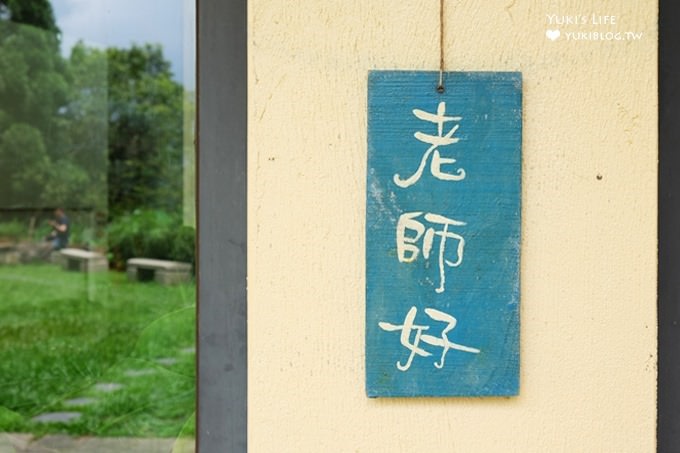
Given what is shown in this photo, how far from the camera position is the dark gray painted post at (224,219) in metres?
1.20

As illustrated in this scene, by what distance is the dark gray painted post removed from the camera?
47.2 inches

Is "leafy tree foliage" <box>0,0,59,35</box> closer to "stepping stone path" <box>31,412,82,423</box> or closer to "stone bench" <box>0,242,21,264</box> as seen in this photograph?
"stone bench" <box>0,242,21,264</box>

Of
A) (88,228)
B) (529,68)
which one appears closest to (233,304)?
(529,68)

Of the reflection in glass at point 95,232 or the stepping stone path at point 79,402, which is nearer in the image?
the reflection in glass at point 95,232

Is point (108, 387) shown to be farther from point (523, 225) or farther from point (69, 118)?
point (69, 118)

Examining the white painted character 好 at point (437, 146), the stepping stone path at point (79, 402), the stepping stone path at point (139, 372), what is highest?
the white painted character 好 at point (437, 146)

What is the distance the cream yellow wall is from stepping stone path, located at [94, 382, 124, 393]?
0.63m

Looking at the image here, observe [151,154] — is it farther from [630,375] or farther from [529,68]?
[630,375]

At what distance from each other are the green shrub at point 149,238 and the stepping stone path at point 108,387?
0.37 m

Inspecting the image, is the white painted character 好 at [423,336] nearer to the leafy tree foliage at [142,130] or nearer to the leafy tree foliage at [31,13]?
the leafy tree foliage at [142,130]

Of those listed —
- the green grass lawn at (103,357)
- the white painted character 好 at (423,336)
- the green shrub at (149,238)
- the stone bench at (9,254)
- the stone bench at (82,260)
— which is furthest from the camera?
the stone bench at (9,254)

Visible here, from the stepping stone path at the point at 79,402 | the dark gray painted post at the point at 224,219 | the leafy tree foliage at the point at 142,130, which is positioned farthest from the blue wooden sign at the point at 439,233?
the leafy tree foliage at the point at 142,130

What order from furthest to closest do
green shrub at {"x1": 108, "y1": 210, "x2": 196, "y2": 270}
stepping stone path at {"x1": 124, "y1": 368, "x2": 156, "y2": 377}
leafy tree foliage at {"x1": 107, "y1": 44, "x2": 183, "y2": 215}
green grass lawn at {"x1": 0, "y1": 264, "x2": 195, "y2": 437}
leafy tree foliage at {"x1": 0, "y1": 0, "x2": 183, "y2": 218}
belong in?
leafy tree foliage at {"x1": 0, "y1": 0, "x2": 183, "y2": 218}
leafy tree foliage at {"x1": 107, "y1": 44, "x2": 183, "y2": 215}
green shrub at {"x1": 108, "y1": 210, "x2": 196, "y2": 270}
stepping stone path at {"x1": 124, "y1": 368, "x2": 156, "y2": 377}
green grass lawn at {"x1": 0, "y1": 264, "x2": 195, "y2": 437}

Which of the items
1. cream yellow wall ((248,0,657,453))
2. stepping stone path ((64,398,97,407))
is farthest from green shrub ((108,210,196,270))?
stepping stone path ((64,398,97,407))
